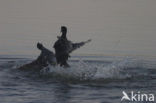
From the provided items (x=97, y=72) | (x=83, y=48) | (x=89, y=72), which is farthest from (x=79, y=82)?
(x=83, y=48)

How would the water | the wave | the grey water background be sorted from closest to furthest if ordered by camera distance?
1. the water
2. the grey water background
3. the wave

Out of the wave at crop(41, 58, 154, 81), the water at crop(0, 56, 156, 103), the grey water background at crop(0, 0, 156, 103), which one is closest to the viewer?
the water at crop(0, 56, 156, 103)

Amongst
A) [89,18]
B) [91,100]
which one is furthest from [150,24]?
[91,100]

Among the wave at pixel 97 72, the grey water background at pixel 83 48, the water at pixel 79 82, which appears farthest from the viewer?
the wave at pixel 97 72

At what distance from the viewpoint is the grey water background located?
14820 mm

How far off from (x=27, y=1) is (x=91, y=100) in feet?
95.1

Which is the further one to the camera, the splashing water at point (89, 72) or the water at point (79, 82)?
the splashing water at point (89, 72)

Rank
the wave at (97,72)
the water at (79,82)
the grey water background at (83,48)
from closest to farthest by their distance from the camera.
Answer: the water at (79,82), the grey water background at (83,48), the wave at (97,72)

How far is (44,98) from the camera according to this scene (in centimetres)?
1377

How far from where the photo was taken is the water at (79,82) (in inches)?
548

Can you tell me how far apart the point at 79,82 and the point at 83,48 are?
818cm

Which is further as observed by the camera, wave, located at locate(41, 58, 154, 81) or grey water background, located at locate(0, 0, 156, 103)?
wave, located at locate(41, 58, 154, 81)

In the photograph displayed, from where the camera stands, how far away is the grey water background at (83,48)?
48.6 feet

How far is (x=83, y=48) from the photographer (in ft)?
79.7
